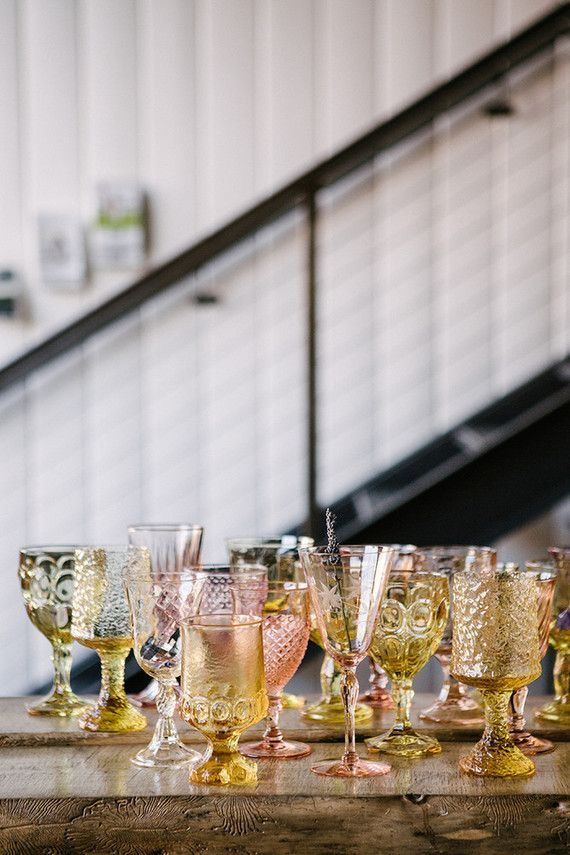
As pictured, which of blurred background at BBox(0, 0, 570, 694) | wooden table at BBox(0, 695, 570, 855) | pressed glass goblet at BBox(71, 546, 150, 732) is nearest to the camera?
wooden table at BBox(0, 695, 570, 855)

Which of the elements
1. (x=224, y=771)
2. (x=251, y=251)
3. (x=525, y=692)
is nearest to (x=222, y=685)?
(x=224, y=771)

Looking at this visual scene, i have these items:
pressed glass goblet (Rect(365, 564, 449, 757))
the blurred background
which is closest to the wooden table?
pressed glass goblet (Rect(365, 564, 449, 757))

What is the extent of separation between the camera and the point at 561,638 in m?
1.31

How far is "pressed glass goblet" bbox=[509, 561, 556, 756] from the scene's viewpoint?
114cm

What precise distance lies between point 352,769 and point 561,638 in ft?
1.16

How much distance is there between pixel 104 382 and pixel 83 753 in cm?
275

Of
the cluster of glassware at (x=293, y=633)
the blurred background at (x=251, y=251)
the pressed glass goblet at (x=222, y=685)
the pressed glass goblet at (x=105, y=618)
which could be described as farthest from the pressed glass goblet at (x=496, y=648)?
the blurred background at (x=251, y=251)

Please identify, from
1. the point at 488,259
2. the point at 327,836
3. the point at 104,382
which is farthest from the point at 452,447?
the point at 327,836

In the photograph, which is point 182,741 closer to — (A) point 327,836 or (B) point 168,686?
(B) point 168,686

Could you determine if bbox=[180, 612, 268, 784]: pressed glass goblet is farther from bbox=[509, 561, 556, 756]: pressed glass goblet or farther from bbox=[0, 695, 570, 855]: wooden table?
bbox=[509, 561, 556, 756]: pressed glass goblet

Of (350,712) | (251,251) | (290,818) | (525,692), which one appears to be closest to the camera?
(290,818)

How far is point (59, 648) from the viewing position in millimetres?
1391

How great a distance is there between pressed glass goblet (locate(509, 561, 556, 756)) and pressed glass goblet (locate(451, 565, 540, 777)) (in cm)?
3

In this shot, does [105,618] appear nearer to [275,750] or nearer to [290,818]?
[275,750]
